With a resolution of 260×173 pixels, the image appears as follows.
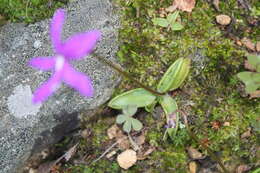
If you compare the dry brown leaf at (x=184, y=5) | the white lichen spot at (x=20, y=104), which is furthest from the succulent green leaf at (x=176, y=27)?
the white lichen spot at (x=20, y=104)

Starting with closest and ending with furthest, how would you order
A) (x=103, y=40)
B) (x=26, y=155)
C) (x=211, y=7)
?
(x=26, y=155) → (x=103, y=40) → (x=211, y=7)

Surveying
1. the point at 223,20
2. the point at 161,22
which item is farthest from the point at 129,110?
the point at 223,20

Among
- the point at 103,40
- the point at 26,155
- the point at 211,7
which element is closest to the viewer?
the point at 26,155

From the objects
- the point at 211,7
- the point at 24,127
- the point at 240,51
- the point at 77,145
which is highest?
the point at 211,7

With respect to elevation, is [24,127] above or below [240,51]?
below

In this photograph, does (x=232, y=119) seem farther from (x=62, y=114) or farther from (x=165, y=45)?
(x=62, y=114)

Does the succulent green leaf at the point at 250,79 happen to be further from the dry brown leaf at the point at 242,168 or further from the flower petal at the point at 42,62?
the flower petal at the point at 42,62

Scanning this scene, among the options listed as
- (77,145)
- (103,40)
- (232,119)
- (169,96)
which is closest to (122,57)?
(103,40)
